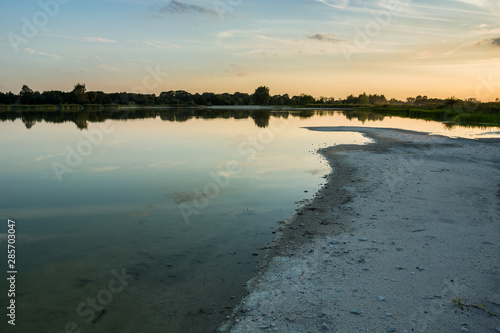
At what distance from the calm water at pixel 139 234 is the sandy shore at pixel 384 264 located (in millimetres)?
951

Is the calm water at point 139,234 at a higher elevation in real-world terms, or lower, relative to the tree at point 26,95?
lower

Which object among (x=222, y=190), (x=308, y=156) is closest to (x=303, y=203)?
(x=222, y=190)

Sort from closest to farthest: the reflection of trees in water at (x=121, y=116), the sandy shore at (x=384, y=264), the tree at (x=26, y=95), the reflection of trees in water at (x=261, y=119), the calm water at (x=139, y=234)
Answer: the sandy shore at (x=384, y=264)
the calm water at (x=139, y=234)
the reflection of trees in water at (x=261, y=119)
the reflection of trees in water at (x=121, y=116)
the tree at (x=26, y=95)

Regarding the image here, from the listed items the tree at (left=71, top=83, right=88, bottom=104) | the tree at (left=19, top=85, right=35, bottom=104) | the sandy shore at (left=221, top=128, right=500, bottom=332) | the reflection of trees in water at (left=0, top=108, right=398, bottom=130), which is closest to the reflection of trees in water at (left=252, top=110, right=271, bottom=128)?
the reflection of trees in water at (left=0, top=108, right=398, bottom=130)

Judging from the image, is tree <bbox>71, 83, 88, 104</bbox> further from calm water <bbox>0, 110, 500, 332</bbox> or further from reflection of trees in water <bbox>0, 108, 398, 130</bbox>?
calm water <bbox>0, 110, 500, 332</bbox>

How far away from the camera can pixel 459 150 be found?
25188 millimetres

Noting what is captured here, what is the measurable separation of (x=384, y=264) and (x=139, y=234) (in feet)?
22.6

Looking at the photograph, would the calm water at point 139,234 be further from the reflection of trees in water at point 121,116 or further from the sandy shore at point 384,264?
the reflection of trees in water at point 121,116

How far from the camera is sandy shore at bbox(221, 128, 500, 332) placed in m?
5.65

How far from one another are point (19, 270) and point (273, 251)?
6.24 meters

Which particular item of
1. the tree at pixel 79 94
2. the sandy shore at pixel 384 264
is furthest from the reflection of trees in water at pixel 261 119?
the tree at pixel 79 94

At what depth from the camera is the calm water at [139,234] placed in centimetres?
633

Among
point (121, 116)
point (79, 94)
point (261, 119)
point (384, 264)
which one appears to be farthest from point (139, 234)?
point (79, 94)

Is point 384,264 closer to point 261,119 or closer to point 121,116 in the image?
point 261,119
